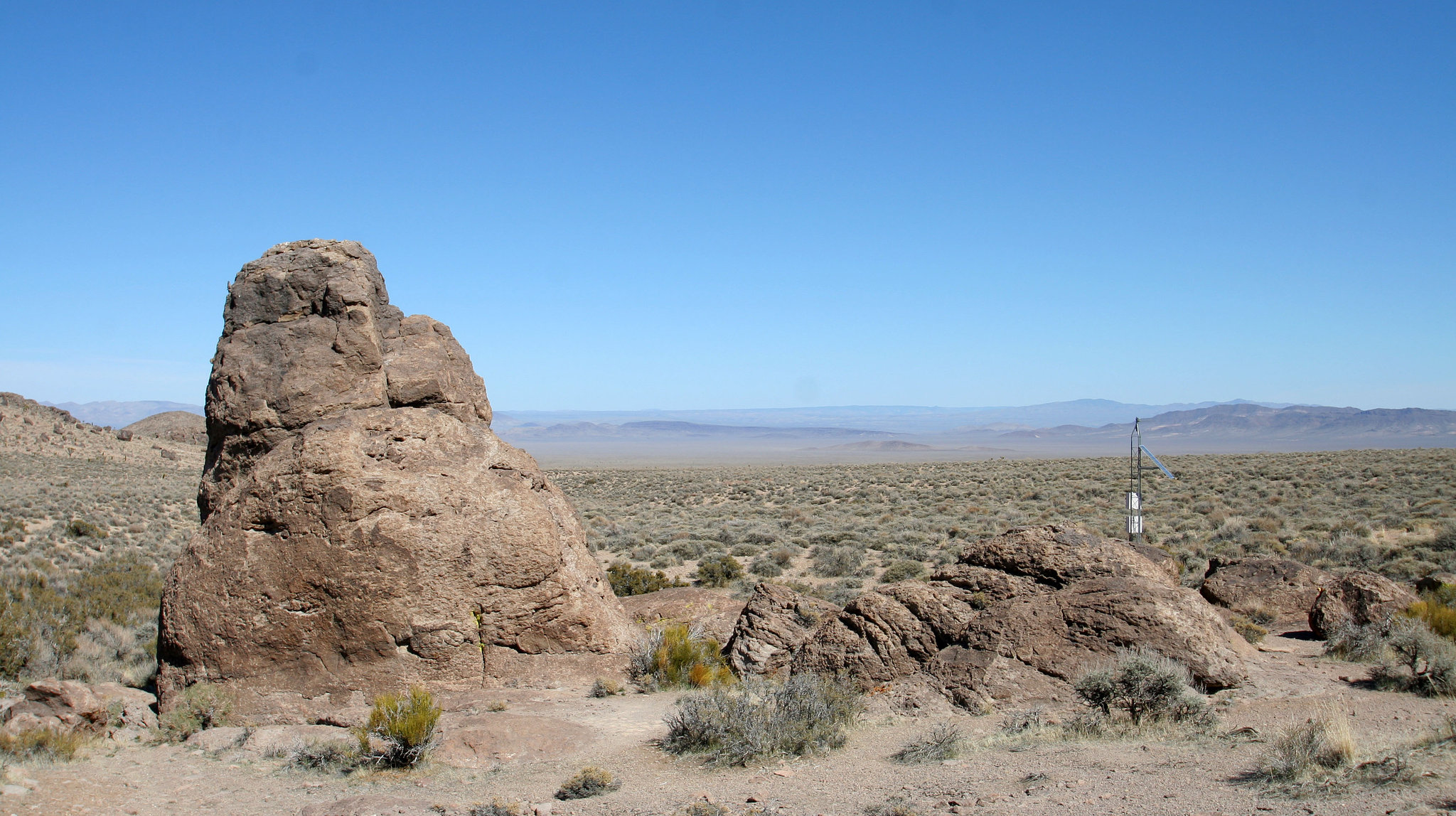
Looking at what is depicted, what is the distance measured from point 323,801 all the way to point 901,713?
462 cm

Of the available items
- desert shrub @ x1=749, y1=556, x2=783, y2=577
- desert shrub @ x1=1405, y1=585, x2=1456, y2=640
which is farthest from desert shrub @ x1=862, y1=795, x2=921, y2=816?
desert shrub @ x1=749, y1=556, x2=783, y2=577

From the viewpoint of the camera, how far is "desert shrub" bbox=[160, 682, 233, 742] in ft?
25.6

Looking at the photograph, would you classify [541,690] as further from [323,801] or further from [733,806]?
[733,806]

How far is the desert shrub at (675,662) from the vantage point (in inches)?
365

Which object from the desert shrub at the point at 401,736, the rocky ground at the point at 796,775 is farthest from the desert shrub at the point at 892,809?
the desert shrub at the point at 401,736

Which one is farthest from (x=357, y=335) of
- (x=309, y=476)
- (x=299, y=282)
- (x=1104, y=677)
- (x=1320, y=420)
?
(x=1320, y=420)

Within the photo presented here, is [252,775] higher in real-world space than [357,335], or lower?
lower

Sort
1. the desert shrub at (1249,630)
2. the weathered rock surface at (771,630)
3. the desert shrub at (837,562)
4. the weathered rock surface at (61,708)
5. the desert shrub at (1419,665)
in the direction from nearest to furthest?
the weathered rock surface at (61,708)
the desert shrub at (1419,665)
the weathered rock surface at (771,630)
the desert shrub at (1249,630)
the desert shrub at (837,562)

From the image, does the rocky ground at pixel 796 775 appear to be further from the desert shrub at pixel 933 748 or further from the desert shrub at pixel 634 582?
the desert shrub at pixel 634 582

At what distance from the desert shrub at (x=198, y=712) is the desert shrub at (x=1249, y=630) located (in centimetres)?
1088

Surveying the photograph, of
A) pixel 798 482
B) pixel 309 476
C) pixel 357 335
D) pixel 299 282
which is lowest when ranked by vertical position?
pixel 798 482

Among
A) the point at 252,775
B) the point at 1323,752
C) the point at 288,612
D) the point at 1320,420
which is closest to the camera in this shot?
the point at 1323,752

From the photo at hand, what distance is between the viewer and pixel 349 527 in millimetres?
8461

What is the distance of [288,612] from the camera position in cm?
830
